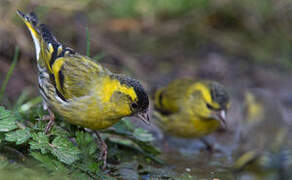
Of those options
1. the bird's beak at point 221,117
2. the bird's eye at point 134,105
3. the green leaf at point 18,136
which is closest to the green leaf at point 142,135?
the bird's eye at point 134,105

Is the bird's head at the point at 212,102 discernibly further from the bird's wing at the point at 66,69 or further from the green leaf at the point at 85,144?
the green leaf at the point at 85,144

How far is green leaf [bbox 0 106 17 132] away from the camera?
3375 millimetres

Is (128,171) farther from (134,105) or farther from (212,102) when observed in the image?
(212,102)

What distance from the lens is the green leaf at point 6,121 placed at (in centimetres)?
338

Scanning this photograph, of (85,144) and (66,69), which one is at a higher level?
(66,69)

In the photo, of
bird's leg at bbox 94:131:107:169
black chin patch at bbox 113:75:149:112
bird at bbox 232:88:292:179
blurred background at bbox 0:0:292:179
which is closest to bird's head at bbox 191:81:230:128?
bird at bbox 232:88:292:179

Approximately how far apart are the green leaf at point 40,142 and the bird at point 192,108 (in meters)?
2.57

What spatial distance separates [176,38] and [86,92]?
4421 mm

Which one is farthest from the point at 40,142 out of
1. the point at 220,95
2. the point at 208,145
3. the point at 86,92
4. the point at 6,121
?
the point at 208,145

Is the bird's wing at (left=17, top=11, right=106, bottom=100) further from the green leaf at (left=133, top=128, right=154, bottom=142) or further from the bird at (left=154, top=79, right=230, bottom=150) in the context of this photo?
the bird at (left=154, top=79, right=230, bottom=150)

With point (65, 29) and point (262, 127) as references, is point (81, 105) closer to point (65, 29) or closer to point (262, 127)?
point (262, 127)

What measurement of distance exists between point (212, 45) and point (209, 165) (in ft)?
12.2

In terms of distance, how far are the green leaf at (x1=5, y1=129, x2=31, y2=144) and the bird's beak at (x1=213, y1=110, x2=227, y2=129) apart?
8.66 feet

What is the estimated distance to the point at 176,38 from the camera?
8234 millimetres
